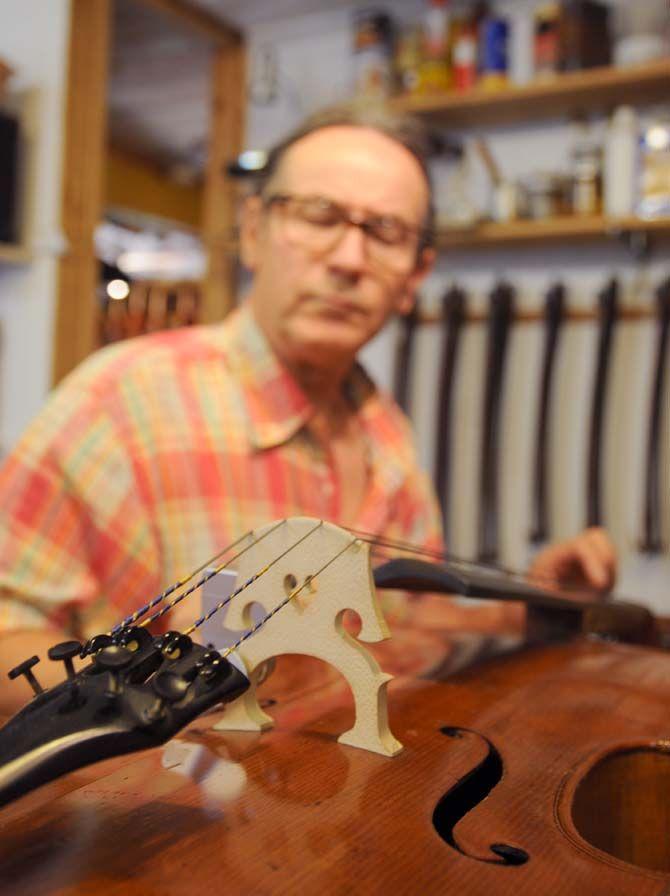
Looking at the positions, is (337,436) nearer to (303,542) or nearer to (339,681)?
(339,681)

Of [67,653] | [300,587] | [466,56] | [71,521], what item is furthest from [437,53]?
[67,653]

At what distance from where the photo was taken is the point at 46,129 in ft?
8.32

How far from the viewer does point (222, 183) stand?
3.29 metres

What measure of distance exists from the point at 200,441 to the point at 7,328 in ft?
5.11

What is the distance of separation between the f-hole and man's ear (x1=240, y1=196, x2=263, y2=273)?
0.96 metres

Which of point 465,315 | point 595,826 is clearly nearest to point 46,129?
point 465,315

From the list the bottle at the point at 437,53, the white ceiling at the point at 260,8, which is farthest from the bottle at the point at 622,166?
the white ceiling at the point at 260,8

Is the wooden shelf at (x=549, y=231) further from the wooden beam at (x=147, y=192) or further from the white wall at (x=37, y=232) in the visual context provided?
the wooden beam at (x=147, y=192)

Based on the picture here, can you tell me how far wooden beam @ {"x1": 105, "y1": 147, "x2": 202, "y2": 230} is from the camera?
4873 mm

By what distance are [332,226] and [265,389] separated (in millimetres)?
256

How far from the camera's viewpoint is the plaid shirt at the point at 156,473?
106 cm

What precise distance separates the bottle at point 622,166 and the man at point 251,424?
47.4 inches

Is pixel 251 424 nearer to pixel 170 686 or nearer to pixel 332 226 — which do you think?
pixel 332 226

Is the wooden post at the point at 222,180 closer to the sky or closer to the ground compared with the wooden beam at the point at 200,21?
closer to the ground
